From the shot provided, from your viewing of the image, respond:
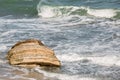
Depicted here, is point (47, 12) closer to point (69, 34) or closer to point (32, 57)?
point (69, 34)

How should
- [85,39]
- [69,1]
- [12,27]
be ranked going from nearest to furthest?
[85,39] → [12,27] → [69,1]

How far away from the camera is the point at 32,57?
8.09 meters

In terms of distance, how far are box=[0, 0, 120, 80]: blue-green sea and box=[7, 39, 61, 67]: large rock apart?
0.15 m

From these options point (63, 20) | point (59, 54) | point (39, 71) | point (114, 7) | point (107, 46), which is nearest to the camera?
point (39, 71)

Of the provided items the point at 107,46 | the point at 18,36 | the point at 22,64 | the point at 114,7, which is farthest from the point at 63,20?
the point at 22,64

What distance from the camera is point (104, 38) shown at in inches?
450

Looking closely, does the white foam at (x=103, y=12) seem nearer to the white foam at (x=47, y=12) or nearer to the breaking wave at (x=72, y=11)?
the breaking wave at (x=72, y=11)

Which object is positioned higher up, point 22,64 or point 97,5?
point 97,5

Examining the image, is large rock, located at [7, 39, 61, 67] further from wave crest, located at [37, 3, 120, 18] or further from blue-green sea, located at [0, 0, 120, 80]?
wave crest, located at [37, 3, 120, 18]

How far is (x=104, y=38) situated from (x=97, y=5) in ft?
23.4

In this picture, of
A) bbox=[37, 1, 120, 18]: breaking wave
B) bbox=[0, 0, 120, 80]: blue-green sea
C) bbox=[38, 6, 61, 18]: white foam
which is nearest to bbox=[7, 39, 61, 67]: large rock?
bbox=[0, 0, 120, 80]: blue-green sea

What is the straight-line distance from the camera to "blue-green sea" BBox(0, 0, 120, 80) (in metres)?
7.85

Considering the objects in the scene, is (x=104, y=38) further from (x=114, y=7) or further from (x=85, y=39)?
(x=114, y=7)

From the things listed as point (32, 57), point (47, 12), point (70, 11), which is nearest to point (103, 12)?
point (70, 11)
